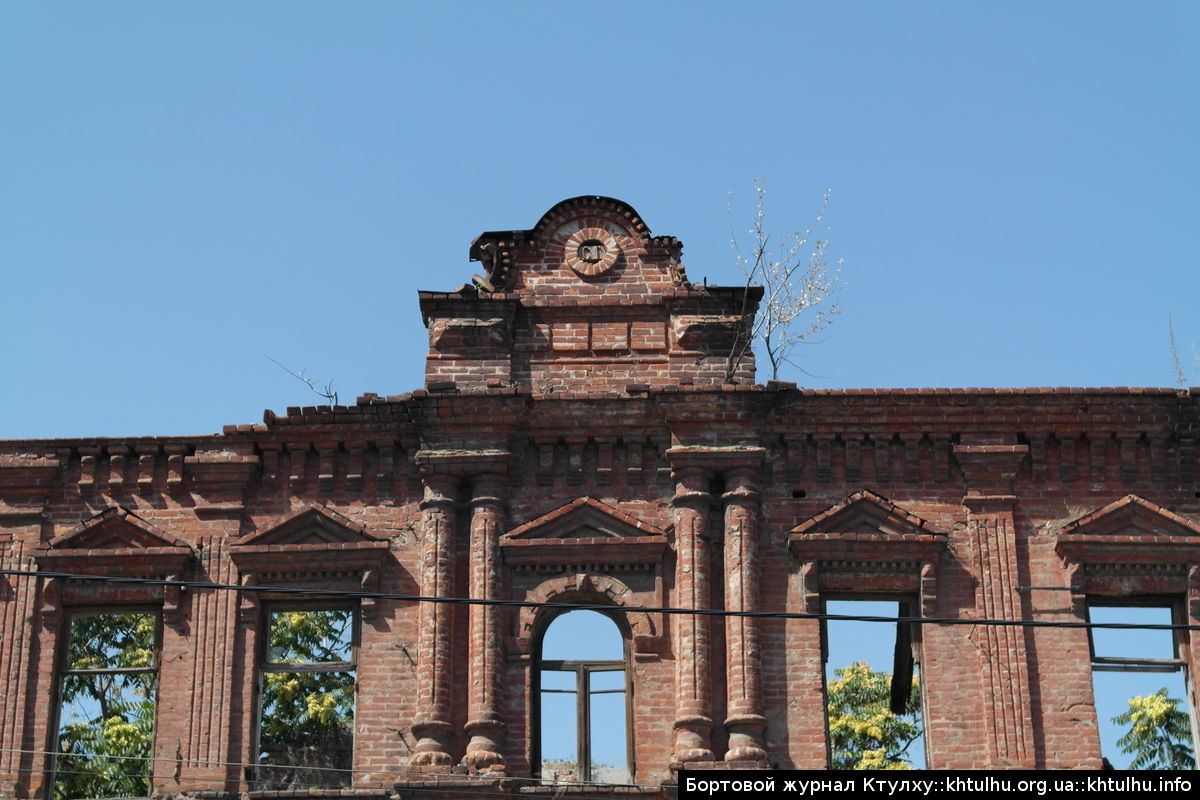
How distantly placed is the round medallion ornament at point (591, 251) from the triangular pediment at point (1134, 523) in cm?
591

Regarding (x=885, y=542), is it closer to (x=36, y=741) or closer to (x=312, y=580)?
(x=312, y=580)

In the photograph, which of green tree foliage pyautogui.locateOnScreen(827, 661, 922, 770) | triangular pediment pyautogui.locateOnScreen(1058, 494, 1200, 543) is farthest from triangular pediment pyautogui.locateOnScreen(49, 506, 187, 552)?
green tree foliage pyautogui.locateOnScreen(827, 661, 922, 770)

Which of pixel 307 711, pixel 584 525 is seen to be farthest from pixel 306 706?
pixel 584 525

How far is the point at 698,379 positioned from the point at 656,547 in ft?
6.71

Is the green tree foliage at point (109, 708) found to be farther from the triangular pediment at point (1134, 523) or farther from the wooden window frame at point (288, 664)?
the triangular pediment at point (1134, 523)

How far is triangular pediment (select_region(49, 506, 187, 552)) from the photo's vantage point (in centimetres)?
2058

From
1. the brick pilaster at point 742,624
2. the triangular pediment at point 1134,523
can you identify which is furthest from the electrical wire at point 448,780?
the triangular pediment at point 1134,523

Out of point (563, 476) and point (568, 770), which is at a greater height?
point (563, 476)

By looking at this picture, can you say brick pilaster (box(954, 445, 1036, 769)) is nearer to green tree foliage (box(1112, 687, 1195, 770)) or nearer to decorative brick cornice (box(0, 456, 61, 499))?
green tree foliage (box(1112, 687, 1195, 770))

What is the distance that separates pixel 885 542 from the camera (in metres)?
20.1

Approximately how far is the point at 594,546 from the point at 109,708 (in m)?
7.64

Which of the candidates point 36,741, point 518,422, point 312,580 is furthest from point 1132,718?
point 36,741

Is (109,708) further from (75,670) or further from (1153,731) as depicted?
(1153,731)

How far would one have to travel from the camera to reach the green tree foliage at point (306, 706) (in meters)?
19.7
